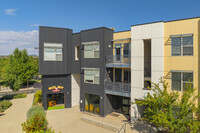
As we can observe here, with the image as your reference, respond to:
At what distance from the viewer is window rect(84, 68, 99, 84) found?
16.4m

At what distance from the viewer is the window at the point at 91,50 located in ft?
53.6

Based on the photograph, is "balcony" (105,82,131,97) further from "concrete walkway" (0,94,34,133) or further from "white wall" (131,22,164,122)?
"concrete walkway" (0,94,34,133)

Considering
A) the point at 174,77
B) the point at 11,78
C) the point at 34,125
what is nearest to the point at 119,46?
the point at 174,77

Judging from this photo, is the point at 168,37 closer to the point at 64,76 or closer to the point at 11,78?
the point at 64,76

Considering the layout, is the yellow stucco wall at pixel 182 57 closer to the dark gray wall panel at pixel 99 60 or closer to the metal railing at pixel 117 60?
the metal railing at pixel 117 60

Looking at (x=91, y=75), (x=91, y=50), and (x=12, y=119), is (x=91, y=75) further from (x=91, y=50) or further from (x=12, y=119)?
(x=12, y=119)

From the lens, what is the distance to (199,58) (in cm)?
1088

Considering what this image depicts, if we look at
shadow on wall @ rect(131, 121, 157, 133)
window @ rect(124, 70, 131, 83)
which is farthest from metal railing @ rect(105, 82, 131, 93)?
shadow on wall @ rect(131, 121, 157, 133)

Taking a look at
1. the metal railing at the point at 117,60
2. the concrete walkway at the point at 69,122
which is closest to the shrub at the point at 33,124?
the concrete walkway at the point at 69,122

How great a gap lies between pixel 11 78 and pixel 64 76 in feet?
56.9

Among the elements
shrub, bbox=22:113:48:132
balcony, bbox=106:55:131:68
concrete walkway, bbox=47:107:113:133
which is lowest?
concrete walkway, bbox=47:107:113:133

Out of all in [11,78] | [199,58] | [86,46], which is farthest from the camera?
[11,78]

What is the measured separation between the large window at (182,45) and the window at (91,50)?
8.17 metres

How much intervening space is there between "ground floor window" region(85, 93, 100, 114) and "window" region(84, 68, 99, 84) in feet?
6.31
